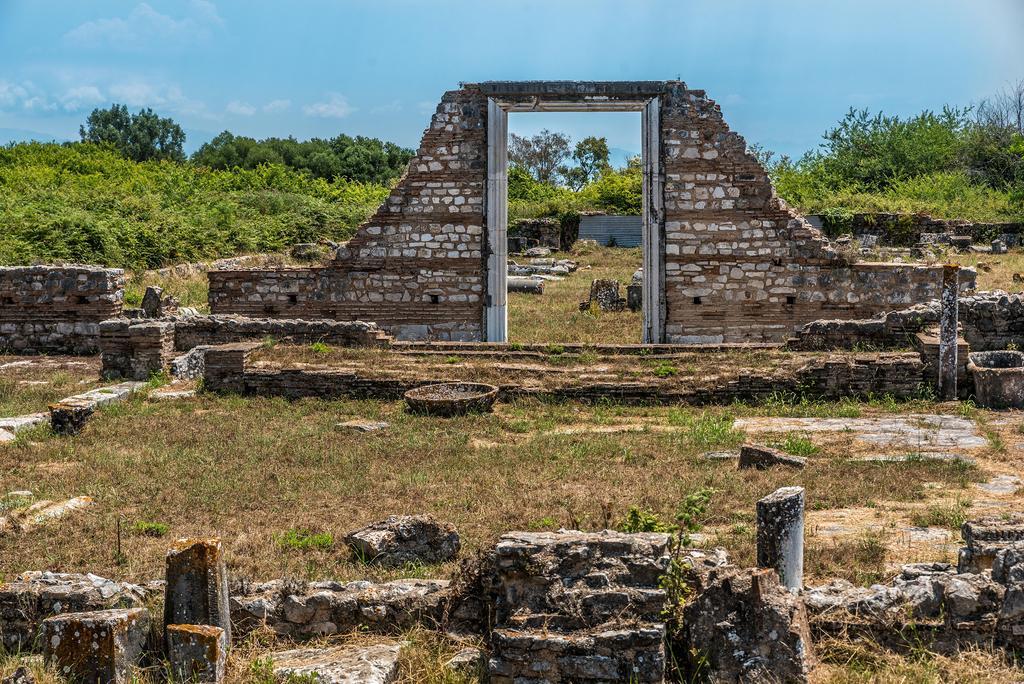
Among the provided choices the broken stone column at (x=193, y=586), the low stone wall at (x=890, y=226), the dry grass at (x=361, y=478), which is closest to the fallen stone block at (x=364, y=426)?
the dry grass at (x=361, y=478)

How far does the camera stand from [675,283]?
17.4 meters

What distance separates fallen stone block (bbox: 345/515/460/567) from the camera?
7.29 meters

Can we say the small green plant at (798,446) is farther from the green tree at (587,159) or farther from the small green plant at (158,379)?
the green tree at (587,159)

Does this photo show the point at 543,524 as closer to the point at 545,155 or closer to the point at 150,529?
the point at 150,529

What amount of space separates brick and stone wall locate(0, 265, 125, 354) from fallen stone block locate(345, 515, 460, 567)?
11703mm

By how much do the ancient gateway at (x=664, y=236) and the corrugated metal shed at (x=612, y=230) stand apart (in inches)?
822

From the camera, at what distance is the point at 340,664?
5648 millimetres

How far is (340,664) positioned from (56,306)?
14.0m

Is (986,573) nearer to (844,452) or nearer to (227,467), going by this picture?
(844,452)

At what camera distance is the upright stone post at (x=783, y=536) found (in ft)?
20.5

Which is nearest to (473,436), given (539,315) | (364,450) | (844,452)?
(364,450)

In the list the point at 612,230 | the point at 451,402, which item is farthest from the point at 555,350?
the point at 612,230

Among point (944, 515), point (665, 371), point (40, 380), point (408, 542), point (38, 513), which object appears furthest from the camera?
point (40, 380)

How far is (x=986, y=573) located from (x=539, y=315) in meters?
16.5
